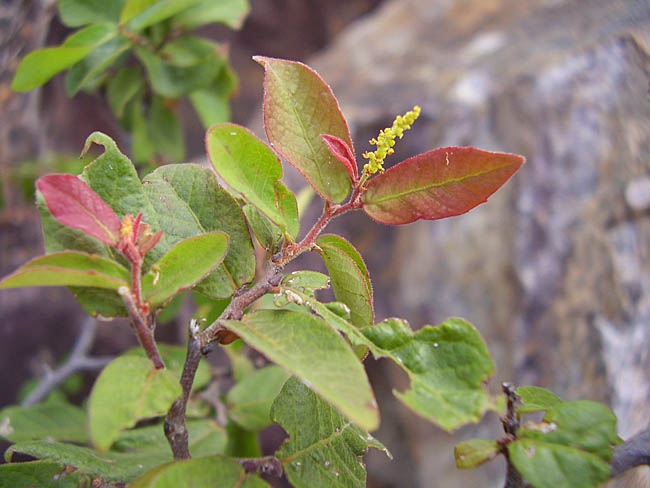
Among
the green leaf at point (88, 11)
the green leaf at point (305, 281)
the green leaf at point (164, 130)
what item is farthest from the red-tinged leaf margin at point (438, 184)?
the green leaf at point (164, 130)

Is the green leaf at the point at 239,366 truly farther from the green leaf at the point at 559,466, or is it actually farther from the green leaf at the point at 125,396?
the green leaf at the point at 559,466

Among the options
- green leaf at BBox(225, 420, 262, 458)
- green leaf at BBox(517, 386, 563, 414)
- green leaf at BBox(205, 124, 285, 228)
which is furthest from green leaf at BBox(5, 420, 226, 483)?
green leaf at BBox(517, 386, 563, 414)

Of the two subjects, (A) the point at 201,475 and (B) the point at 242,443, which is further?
(B) the point at 242,443

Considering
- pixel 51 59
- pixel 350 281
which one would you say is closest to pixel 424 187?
pixel 350 281

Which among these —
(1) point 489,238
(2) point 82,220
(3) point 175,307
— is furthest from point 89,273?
(1) point 489,238

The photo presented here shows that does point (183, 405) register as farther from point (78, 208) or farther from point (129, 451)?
point (129, 451)
